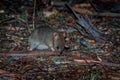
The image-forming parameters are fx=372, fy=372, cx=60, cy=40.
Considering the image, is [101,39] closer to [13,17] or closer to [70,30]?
[70,30]

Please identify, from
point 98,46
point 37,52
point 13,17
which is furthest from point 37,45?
point 13,17

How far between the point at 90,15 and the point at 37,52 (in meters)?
3.18

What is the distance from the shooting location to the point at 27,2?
11.8m

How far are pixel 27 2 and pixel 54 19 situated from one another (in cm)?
231

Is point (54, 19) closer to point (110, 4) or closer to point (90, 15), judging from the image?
point (90, 15)

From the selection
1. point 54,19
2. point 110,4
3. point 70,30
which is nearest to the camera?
point 70,30

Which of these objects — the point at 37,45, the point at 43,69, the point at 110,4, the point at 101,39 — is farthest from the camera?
the point at 110,4

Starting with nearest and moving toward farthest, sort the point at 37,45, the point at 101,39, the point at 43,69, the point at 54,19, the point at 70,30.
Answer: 1. the point at 43,69
2. the point at 37,45
3. the point at 101,39
4. the point at 70,30
5. the point at 54,19

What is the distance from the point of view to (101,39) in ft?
26.8

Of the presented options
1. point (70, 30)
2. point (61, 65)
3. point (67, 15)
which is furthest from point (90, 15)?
point (61, 65)

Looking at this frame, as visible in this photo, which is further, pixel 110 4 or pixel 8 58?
pixel 110 4

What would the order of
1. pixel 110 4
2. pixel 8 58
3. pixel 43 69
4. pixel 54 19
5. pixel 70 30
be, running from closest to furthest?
pixel 43 69 → pixel 8 58 → pixel 70 30 → pixel 54 19 → pixel 110 4

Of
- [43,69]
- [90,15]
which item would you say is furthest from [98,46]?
[90,15]

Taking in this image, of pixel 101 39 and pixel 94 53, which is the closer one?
pixel 94 53
